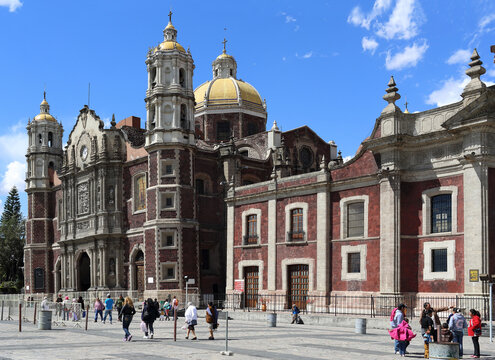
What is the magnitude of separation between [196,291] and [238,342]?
86.9 ft

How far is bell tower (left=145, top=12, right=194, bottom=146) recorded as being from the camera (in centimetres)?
4906

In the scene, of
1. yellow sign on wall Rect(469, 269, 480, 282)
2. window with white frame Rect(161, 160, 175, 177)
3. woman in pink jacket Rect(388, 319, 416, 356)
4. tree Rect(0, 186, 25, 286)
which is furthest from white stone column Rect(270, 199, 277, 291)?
tree Rect(0, 186, 25, 286)

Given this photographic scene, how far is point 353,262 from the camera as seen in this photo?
36.6 m

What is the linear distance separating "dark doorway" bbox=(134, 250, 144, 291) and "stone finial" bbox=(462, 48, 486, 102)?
29.9 m

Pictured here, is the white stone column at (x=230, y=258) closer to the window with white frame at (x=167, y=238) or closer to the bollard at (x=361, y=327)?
the window with white frame at (x=167, y=238)

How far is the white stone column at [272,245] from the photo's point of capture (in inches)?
1615

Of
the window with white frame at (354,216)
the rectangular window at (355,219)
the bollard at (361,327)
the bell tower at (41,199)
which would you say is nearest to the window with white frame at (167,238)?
the window with white frame at (354,216)

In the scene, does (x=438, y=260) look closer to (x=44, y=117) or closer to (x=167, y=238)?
(x=167, y=238)

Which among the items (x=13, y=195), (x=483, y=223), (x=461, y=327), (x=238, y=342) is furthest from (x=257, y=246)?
(x=13, y=195)

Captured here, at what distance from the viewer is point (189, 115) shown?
50281 millimetres

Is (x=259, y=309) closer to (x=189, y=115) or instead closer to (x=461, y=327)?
(x=189, y=115)

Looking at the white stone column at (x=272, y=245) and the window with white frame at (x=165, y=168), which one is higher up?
the window with white frame at (x=165, y=168)

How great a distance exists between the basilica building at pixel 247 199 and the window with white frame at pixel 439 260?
2.7 inches

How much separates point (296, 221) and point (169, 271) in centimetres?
1231
